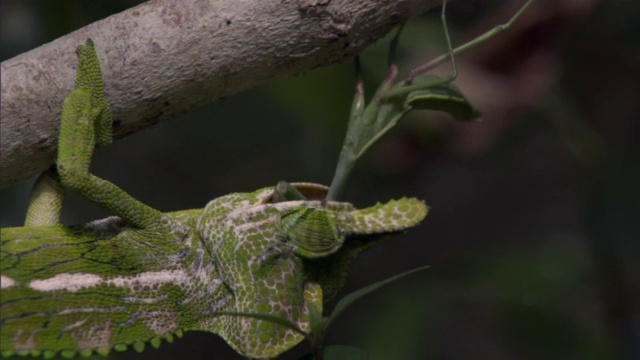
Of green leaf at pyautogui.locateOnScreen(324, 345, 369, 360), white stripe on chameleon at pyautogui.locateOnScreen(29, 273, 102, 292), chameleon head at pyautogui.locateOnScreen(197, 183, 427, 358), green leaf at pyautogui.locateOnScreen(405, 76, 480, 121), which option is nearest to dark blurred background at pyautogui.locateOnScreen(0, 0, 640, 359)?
green leaf at pyautogui.locateOnScreen(405, 76, 480, 121)

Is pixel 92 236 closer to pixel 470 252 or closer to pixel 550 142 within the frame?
pixel 470 252

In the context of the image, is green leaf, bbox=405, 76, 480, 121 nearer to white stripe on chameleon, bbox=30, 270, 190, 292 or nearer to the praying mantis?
the praying mantis

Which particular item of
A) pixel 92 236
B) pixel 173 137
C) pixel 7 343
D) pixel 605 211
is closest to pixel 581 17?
pixel 605 211

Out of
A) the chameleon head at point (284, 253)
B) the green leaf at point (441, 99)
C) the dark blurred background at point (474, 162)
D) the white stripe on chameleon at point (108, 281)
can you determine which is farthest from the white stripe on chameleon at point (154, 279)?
the dark blurred background at point (474, 162)

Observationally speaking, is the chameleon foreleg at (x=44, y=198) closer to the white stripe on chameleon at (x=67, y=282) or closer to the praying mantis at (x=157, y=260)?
the praying mantis at (x=157, y=260)

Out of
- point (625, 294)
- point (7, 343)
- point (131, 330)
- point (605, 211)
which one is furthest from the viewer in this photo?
point (605, 211)

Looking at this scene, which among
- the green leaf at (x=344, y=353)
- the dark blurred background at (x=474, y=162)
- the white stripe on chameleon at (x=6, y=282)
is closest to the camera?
the green leaf at (x=344, y=353)

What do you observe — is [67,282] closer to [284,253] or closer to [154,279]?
[154,279]
